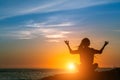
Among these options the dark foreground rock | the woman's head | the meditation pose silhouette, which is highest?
the woman's head

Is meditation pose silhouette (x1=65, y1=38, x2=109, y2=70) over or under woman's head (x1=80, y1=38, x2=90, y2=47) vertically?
under

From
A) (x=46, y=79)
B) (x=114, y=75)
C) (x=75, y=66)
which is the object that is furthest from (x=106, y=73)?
(x=46, y=79)

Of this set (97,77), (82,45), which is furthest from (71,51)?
(97,77)

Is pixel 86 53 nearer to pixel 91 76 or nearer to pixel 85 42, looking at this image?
pixel 85 42

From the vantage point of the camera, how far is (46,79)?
19.9 meters

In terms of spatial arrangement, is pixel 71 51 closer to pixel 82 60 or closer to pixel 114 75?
pixel 82 60

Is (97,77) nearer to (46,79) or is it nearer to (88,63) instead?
(88,63)

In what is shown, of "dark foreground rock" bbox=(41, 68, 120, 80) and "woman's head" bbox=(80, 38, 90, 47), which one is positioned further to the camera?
"dark foreground rock" bbox=(41, 68, 120, 80)

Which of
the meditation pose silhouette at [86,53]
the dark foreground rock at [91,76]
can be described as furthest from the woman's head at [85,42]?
the dark foreground rock at [91,76]

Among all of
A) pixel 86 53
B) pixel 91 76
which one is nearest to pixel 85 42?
pixel 86 53

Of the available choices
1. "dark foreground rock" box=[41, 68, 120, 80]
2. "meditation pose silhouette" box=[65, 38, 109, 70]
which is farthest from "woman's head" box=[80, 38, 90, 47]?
"dark foreground rock" box=[41, 68, 120, 80]

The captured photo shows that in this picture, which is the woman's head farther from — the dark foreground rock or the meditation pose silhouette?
the dark foreground rock

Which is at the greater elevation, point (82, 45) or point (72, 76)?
point (82, 45)

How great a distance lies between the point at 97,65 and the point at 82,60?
0.97m
